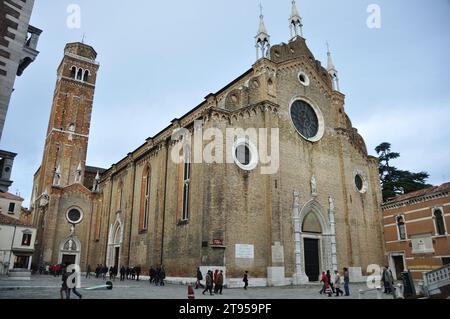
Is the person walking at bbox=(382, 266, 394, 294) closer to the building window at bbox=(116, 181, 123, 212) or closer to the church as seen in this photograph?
the church

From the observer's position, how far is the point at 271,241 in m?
19.8

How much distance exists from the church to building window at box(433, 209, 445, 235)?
4.71m

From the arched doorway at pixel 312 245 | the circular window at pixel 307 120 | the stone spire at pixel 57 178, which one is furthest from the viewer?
the stone spire at pixel 57 178

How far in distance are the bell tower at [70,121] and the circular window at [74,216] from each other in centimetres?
423

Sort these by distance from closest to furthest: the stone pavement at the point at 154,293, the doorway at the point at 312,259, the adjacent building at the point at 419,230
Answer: the stone pavement at the point at 154,293 → the doorway at the point at 312,259 → the adjacent building at the point at 419,230

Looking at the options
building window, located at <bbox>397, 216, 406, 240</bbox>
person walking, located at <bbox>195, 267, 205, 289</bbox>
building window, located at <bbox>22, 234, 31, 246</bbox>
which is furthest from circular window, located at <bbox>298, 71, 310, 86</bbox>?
building window, located at <bbox>22, 234, 31, 246</bbox>

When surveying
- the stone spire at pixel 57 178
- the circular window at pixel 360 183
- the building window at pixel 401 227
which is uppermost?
the stone spire at pixel 57 178

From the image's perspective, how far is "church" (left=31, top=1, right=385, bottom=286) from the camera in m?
19.6

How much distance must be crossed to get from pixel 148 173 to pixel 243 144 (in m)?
12.2

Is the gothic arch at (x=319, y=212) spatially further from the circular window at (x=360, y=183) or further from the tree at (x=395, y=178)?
the tree at (x=395, y=178)

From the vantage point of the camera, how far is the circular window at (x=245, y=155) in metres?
20.7

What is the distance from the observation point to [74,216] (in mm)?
39406

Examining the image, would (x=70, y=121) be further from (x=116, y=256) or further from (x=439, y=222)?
(x=439, y=222)

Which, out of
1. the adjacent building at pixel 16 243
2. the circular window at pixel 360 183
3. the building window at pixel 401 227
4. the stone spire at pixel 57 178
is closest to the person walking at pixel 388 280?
the building window at pixel 401 227
